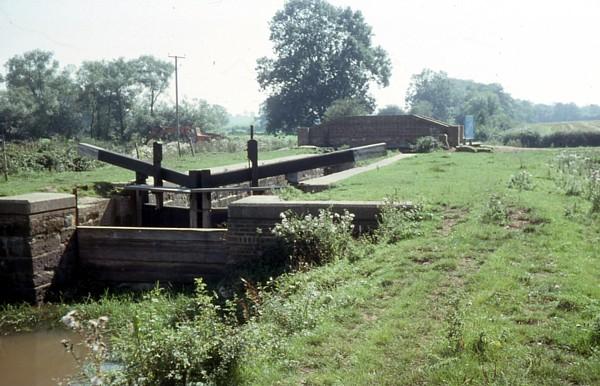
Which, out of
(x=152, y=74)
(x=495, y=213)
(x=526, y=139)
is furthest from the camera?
(x=152, y=74)

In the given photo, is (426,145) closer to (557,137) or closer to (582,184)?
(557,137)

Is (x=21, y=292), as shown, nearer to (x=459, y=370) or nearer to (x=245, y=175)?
(x=245, y=175)

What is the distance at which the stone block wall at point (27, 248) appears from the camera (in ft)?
31.9

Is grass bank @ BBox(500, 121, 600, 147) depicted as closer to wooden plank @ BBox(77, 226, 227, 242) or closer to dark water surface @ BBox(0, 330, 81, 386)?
wooden plank @ BBox(77, 226, 227, 242)

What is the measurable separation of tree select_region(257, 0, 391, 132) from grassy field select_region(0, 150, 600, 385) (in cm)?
4937

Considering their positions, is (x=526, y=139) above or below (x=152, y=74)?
below

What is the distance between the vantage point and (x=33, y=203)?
32.0 feet

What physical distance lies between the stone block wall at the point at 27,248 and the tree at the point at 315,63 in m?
47.8

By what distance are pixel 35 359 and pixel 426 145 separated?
25629 mm

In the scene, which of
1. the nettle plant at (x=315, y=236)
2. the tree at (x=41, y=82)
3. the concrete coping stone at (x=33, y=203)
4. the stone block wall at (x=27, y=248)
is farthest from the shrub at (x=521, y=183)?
the tree at (x=41, y=82)

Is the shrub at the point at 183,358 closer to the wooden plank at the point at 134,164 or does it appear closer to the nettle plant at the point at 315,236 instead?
the nettle plant at the point at 315,236

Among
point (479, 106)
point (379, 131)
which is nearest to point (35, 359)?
point (379, 131)

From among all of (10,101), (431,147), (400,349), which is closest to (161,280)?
(400,349)

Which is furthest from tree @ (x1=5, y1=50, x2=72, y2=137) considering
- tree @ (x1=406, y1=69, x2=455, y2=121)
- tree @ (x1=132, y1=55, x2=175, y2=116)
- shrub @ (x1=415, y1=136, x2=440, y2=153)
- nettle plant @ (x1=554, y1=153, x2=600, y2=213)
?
tree @ (x1=406, y1=69, x2=455, y2=121)
